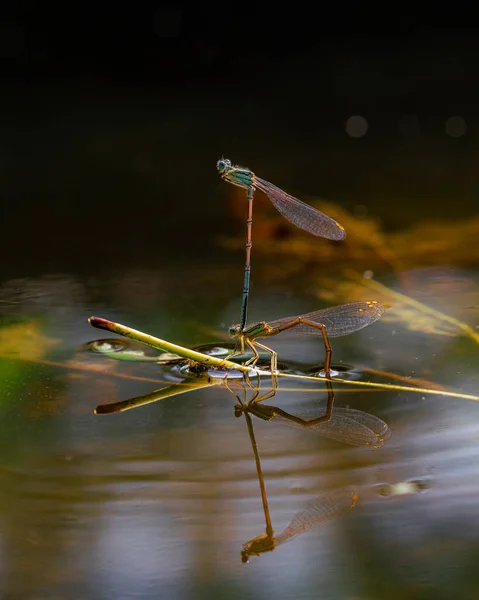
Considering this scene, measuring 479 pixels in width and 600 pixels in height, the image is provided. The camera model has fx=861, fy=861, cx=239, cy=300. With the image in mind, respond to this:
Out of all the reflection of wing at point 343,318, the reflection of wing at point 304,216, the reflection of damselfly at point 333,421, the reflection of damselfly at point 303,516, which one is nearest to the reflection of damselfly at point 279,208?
the reflection of wing at point 304,216

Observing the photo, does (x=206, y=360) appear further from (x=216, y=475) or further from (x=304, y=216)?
(x=304, y=216)

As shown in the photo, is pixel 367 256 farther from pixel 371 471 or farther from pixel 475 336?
pixel 371 471

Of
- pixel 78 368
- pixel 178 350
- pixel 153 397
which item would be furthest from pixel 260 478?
pixel 78 368

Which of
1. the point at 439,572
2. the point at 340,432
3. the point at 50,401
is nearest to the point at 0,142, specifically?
the point at 50,401

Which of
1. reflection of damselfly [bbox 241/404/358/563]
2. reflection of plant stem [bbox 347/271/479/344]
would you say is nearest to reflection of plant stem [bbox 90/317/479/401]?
reflection of plant stem [bbox 347/271/479/344]

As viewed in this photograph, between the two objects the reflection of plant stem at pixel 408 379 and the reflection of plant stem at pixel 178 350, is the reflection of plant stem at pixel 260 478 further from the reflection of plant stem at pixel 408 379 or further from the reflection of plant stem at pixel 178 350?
the reflection of plant stem at pixel 408 379

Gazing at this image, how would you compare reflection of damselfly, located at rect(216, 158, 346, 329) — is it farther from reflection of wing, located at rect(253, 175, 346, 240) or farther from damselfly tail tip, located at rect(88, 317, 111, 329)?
damselfly tail tip, located at rect(88, 317, 111, 329)

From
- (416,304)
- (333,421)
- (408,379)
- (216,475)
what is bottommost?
(216,475)
